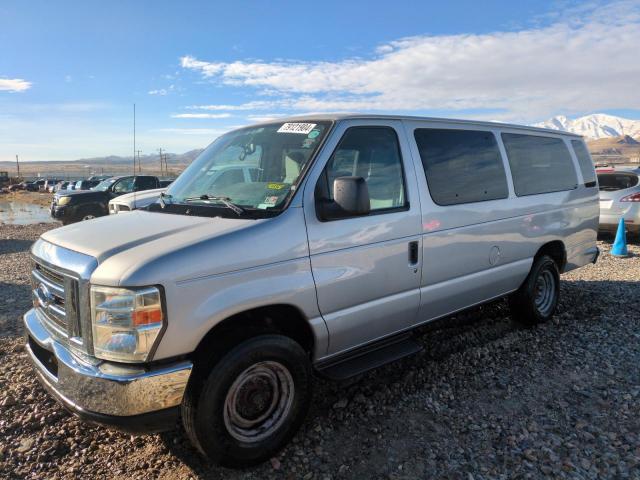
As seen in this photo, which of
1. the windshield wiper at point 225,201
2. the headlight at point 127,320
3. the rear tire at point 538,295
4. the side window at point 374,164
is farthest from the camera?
the rear tire at point 538,295

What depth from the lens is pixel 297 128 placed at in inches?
137

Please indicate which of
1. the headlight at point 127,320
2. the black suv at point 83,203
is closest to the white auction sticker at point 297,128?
the headlight at point 127,320

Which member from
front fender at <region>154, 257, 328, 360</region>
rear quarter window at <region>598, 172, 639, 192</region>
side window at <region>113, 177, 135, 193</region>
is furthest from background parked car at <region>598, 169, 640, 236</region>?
side window at <region>113, 177, 135, 193</region>

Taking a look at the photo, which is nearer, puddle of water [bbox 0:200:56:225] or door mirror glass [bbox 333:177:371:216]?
door mirror glass [bbox 333:177:371:216]

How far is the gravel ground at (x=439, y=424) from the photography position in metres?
2.87

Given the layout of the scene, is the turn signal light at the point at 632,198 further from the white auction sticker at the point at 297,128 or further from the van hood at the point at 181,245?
the van hood at the point at 181,245

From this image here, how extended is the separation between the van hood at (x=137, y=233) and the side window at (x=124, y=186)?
1395 centimetres

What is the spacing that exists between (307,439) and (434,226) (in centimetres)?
185

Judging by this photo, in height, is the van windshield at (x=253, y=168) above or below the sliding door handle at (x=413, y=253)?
above

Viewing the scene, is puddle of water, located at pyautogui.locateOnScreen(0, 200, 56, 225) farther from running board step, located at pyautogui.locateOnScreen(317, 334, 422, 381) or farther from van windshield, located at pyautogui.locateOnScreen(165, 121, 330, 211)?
running board step, located at pyautogui.locateOnScreen(317, 334, 422, 381)

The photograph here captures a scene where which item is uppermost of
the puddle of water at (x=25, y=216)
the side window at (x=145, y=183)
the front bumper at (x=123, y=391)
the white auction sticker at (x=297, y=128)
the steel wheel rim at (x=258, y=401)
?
the white auction sticker at (x=297, y=128)

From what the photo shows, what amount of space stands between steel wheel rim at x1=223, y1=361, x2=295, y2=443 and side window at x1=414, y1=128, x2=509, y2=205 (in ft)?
6.15

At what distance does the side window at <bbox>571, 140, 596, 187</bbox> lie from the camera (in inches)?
223

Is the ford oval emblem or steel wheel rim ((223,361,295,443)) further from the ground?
the ford oval emblem
